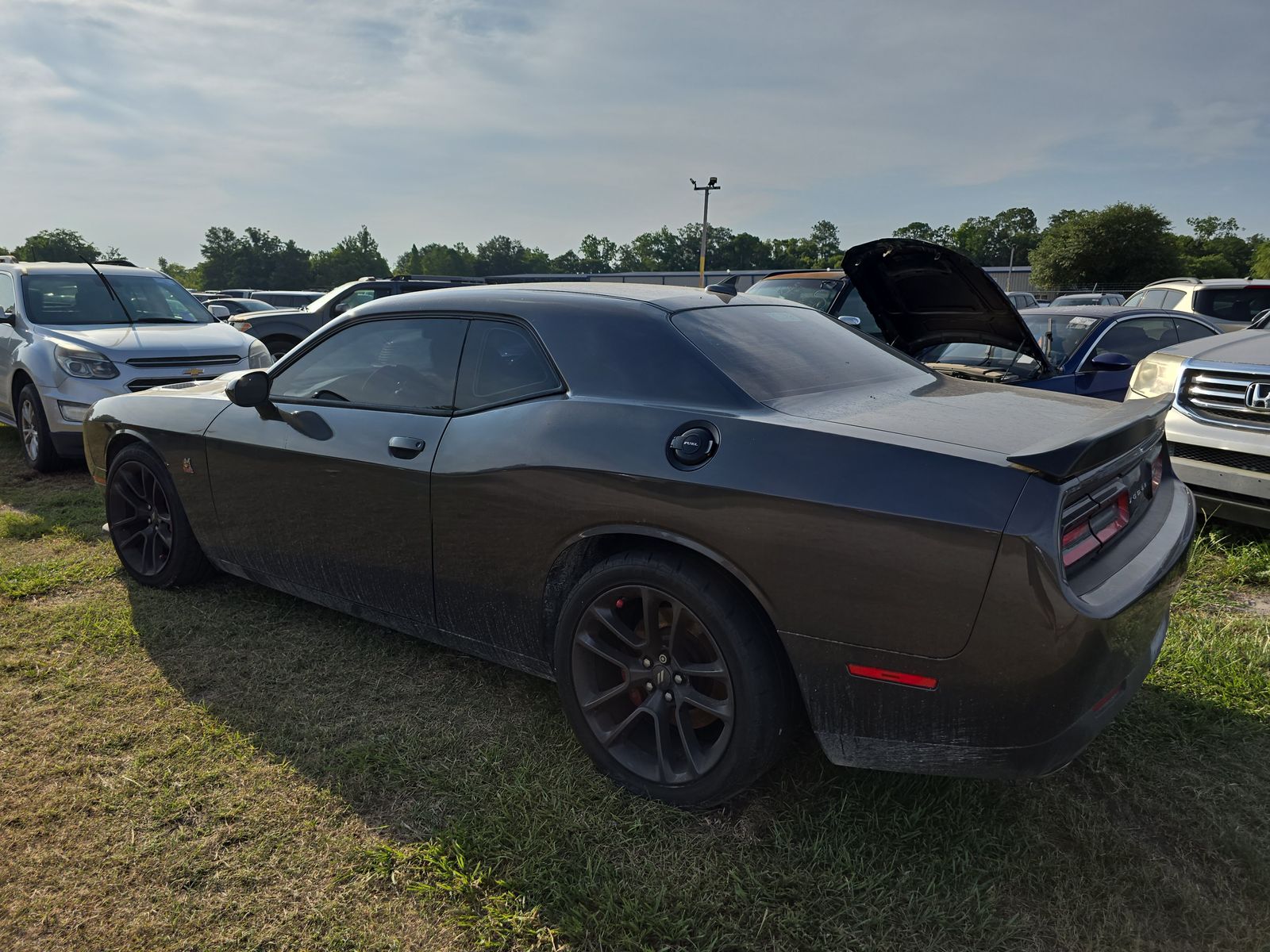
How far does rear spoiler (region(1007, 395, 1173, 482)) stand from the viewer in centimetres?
193

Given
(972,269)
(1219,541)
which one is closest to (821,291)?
(972,269)

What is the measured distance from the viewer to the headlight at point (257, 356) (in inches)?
287

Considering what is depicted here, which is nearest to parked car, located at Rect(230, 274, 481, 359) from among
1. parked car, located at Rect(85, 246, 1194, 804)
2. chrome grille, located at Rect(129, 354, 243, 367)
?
chrome grille, located at Rect(129, 354, 243, 367)

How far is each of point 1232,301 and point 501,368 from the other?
13142 millimetres

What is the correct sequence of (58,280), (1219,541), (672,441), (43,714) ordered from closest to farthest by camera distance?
1. (672,441)
2. (43,714)
3. (1219,541)
4. (58,280)

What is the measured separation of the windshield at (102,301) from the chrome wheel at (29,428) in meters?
0.76

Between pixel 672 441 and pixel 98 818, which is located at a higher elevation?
pixel 672 441

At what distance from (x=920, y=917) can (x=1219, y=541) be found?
11.8 feet

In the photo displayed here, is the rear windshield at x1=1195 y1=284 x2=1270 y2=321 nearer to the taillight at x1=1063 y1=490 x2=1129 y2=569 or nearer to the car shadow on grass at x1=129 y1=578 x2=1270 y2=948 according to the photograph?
the car shadow on grass at x1=129 y1=578 x2=1270 y2=948

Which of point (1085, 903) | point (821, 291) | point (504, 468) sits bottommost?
point (1085, 903)

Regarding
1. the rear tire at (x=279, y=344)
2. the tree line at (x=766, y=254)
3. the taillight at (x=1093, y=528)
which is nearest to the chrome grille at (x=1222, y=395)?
the taillight at (x=1093, y=528)

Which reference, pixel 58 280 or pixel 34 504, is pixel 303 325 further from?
pixel 34 504

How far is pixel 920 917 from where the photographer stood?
209 cm

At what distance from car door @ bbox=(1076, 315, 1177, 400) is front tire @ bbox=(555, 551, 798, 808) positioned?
4471 mm
